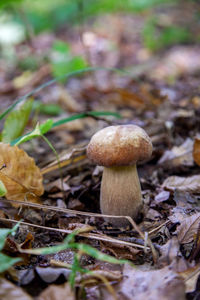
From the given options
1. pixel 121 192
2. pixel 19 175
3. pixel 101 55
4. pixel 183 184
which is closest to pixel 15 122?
pixel 19 175

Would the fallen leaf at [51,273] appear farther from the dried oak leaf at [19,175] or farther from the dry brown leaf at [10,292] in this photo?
the dried oak leaf at [19,175]

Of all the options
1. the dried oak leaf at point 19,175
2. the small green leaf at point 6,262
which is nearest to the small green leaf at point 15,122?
the dried oak leaf at point 19,175

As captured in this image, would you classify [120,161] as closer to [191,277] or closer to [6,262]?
[191,277]

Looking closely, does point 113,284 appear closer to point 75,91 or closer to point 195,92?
point 195,92

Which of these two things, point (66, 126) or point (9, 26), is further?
point (9, 26)

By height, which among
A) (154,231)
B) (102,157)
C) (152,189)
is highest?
(102,157)

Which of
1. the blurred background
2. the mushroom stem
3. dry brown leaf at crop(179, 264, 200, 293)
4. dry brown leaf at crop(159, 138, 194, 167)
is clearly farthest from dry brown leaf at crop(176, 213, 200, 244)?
the blurred background

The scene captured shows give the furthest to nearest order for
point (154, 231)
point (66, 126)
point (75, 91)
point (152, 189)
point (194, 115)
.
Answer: point (75, 91), point (66, 126), point (194, 115), point (152, 189), point (154, 231)

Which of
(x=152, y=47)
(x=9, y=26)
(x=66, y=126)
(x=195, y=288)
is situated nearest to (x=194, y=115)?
(x=66, y=126)
